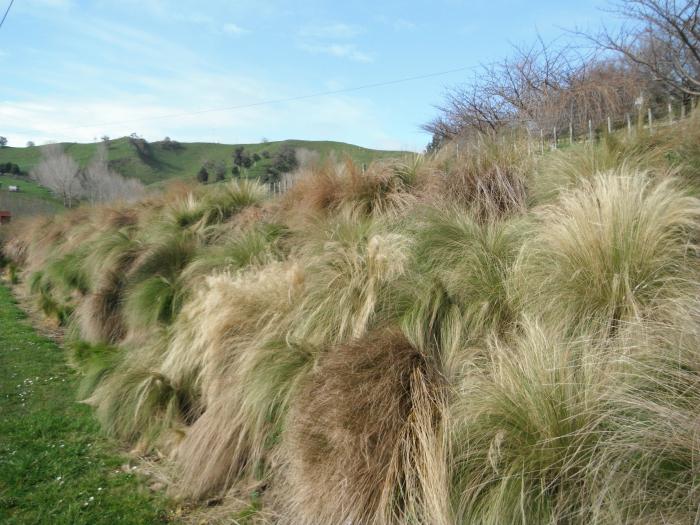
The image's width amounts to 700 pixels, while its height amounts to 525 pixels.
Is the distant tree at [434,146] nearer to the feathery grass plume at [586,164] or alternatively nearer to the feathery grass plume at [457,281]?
the feathery grass plume at [586,164]

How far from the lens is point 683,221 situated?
3.44 meters

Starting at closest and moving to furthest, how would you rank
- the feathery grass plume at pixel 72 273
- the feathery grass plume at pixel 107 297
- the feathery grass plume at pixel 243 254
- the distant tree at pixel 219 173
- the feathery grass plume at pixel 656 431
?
the feathery grass plume at pixel 656 431 < the feathery grass plume at pixel 243 254 < the feathery grass plume at pixel 107 297 < the feathery grass plume at pixel 72 273 < the distant tree at pixel 219 173

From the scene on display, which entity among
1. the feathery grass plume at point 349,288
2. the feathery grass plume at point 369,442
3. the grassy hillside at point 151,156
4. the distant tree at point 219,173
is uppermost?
the grassy hillside at point 151,156

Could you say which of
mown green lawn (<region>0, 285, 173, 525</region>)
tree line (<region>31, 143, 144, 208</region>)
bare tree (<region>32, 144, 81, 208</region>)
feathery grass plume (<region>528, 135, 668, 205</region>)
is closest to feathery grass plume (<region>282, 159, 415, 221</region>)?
feathery grass plume (<region>528, 135, 668, 205</region>)

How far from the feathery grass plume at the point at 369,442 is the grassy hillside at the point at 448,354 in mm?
11

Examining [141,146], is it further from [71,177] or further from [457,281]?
[457,281]

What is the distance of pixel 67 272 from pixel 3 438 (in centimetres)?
640

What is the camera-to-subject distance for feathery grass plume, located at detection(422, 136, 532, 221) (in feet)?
18.2

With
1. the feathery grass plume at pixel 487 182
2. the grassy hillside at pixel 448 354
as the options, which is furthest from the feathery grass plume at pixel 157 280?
the feathery grass plume at pixel 487 182

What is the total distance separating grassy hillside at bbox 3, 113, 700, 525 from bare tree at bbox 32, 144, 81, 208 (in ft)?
177

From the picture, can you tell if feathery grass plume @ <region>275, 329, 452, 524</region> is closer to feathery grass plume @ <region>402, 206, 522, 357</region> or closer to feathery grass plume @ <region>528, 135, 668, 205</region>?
feathery grass plume @ <region>402, 206, 522, 357</region>

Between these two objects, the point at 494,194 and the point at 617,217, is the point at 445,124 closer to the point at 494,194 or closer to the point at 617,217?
the point at 494,194

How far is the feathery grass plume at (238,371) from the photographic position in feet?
12.9

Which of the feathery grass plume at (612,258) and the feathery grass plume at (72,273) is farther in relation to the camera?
the feathery grass plume at (72,273)
